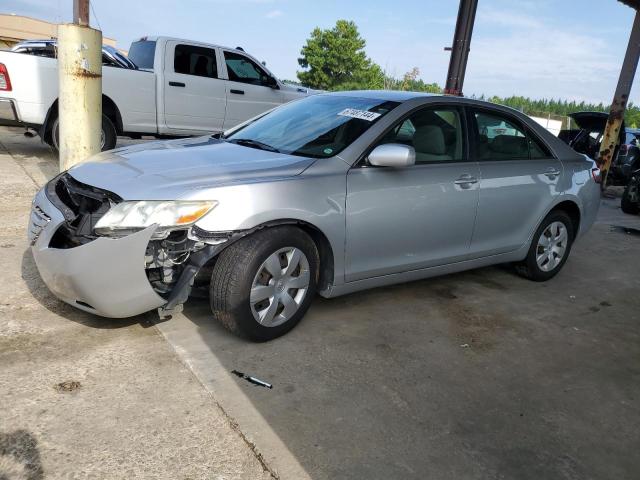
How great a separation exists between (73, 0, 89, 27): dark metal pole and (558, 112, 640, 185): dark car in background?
31.7 feet

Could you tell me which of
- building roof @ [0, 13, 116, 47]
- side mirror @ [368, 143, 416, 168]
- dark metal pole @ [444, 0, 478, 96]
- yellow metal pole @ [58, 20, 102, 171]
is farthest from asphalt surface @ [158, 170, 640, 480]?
building roof @ [0, 13, 116, 47]

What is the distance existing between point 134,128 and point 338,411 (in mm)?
6718

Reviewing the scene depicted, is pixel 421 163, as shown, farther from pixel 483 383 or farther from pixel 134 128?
pixel 134 128

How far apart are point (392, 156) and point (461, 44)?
620cm

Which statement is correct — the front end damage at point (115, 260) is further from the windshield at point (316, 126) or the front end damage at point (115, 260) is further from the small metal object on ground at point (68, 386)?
the windshield at point (316, 126)

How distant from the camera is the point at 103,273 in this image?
9.30 ft

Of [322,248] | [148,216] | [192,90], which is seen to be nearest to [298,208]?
[322,248]

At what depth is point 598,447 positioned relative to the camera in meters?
2.61

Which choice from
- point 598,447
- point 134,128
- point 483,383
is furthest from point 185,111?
point 598,447

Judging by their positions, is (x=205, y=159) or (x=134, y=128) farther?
(x=134, y=128)

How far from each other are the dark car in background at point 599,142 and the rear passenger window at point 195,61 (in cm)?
752

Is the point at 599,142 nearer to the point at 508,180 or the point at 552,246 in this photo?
the point at 552,246

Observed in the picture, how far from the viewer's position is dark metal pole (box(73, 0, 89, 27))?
493 centimetres

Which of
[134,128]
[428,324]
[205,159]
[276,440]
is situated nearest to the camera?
[276,440]
